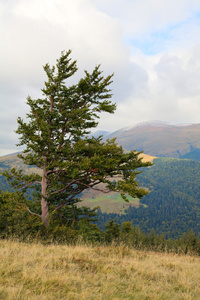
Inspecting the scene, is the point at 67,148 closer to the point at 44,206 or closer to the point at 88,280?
the point at 44,206

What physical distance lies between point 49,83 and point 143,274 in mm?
15325

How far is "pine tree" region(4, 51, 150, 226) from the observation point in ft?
45.7

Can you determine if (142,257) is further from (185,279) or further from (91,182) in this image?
(91,182)

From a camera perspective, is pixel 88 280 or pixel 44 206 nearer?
pixel 88 280

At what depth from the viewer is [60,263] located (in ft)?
19.0

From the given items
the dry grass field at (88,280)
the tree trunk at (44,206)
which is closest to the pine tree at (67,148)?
the tree trunk at (44,206)

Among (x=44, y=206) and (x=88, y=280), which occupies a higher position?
(x=88, y=280)

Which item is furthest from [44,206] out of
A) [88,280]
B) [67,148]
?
[88,280]

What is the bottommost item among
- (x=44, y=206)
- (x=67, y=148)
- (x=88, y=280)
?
(x=44, y=206)

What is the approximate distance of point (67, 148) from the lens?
14.9 meters

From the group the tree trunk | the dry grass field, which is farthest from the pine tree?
the dry grass field

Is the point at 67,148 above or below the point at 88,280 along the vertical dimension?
above

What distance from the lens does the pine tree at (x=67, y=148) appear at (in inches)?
549

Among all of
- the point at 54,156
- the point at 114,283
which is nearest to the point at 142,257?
the point at 114,283
